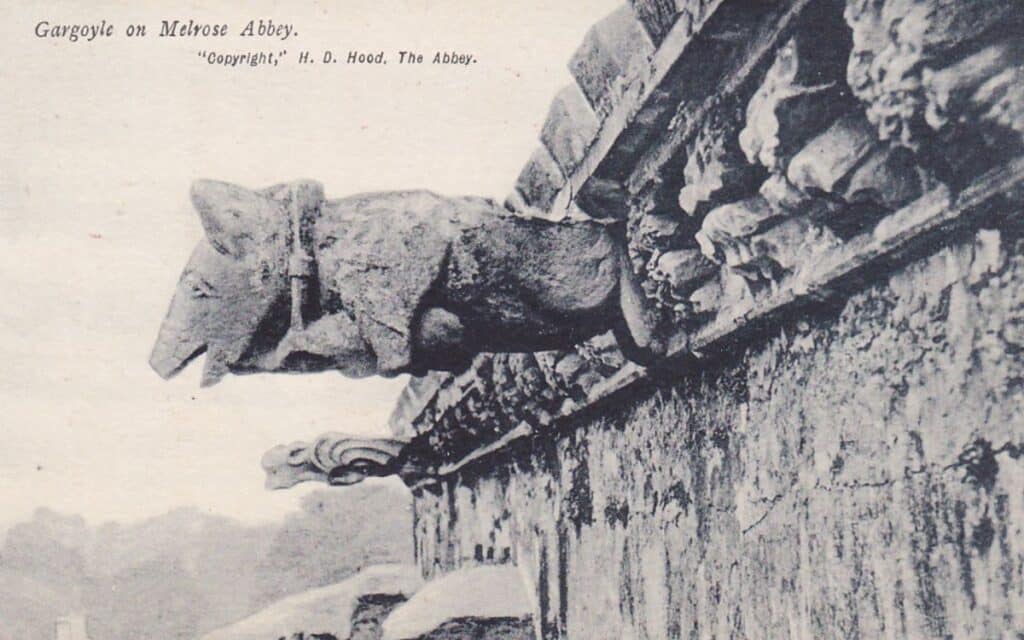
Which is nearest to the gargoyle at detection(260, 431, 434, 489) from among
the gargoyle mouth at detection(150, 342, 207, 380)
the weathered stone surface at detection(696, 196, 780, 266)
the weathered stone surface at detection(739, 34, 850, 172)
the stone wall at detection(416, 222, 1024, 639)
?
the stone wall at detection(416, 222, 1024, 639)

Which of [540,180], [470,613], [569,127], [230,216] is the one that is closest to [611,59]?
[569,127]

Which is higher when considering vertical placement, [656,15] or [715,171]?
[656,15]

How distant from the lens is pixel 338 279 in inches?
69.0

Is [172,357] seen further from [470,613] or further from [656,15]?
[470,613]

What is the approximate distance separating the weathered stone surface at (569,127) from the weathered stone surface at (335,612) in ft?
13.3

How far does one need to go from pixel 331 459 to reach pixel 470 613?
1.90 m

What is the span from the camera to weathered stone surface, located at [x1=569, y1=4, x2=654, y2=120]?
1801 mm

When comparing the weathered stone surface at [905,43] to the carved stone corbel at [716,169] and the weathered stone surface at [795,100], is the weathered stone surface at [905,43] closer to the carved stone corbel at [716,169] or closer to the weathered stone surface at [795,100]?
the weathered stone surface at [795,100]

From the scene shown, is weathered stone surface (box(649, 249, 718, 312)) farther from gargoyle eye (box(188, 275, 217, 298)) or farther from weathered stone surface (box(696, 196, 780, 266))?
gargoyle eye (box(188, 275, 217, 298))

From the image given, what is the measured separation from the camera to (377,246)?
175cm

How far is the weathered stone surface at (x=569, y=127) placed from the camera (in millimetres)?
2100

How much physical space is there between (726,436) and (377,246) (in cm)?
85

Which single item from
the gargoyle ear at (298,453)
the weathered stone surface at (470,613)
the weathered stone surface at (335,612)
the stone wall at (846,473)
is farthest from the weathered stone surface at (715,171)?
the weathered stone surface at (335,612)

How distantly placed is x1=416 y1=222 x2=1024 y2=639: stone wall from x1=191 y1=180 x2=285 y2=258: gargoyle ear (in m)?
0.99
